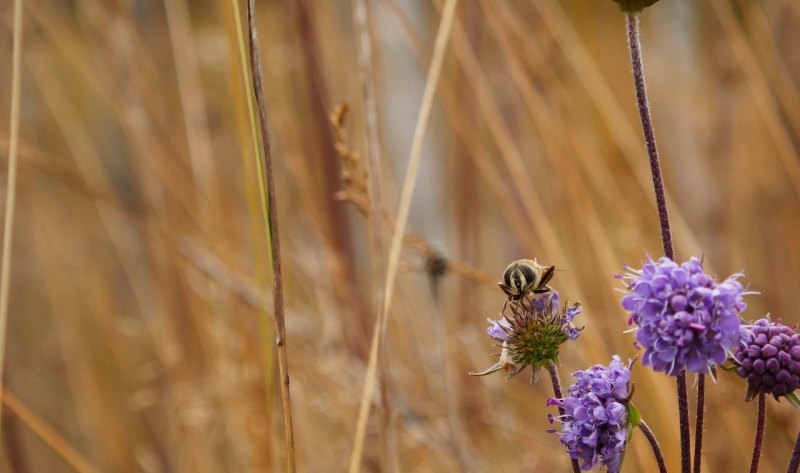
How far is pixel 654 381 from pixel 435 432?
50 centimetres

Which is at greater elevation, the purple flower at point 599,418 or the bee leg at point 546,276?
the bee leg at point 546,276

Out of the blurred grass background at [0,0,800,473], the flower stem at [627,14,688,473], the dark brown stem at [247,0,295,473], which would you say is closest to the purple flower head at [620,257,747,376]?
the flower stem at [627,14,688,473]

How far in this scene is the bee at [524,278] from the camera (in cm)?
83

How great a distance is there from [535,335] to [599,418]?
0.12 m

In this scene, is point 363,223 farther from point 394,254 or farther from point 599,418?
point 599,418

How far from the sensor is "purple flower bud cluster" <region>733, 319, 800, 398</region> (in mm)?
726

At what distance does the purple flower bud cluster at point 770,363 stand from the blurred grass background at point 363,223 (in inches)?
21.1

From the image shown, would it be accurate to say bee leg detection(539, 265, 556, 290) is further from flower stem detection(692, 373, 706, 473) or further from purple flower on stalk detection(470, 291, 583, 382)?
flower stem detection(692, 373, 706, 473)

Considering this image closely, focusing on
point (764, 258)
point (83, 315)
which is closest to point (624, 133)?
point (764, 258)

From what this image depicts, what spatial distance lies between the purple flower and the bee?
0.12 meters

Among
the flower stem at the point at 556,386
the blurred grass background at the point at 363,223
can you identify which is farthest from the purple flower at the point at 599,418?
the blurred grass background at the point at 363,223

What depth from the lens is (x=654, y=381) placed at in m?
1.50

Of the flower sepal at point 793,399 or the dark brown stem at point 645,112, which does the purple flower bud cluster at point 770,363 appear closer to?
the flower sepal at point 793,399

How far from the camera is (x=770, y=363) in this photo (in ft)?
2.39
